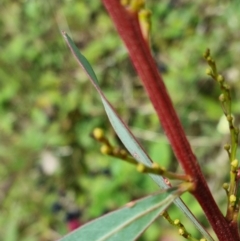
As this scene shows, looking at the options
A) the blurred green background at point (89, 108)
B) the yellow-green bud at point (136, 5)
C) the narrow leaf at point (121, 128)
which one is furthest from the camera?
the blurred green background at point (89, 108)

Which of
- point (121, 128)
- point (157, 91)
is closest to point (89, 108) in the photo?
point (121, 128)

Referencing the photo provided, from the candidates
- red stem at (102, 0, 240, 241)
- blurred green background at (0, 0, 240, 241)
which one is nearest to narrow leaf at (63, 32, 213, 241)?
red stem at (102, 0, 240, 241)

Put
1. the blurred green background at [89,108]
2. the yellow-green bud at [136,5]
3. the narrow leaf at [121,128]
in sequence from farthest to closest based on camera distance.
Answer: the blurred green background at [89,108] < the narrow leaf at [121,128] < the yellow-green bud at [136,5]

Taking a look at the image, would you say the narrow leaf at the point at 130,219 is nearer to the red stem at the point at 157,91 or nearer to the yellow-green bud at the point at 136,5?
the red stem at the point at 157,91

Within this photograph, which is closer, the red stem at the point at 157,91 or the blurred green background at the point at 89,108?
the red stem at the point at 157,91

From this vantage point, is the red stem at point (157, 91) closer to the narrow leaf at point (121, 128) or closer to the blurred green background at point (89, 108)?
the narrow leaf at point (121, 128)

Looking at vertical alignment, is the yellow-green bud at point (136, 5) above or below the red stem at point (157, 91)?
above

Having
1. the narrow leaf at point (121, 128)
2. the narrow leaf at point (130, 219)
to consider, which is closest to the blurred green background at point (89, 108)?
the narrow leaf at point (121, 128)

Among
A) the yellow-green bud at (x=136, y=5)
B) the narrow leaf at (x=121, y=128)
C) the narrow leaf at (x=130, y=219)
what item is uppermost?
the yellow-green bud at (x=136, y=5)
